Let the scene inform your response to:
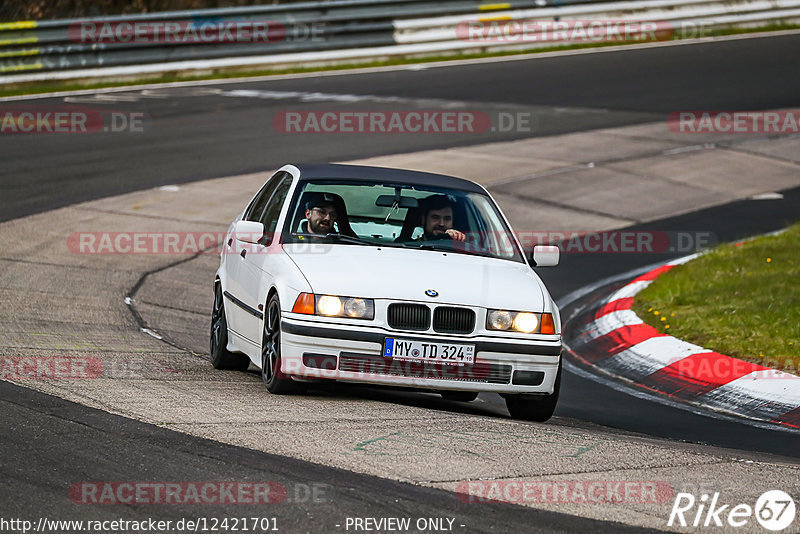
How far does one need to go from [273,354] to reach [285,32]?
20.4 metres

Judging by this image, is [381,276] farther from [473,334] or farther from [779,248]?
[779,248]

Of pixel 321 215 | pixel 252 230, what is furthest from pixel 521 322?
pixel 252 230

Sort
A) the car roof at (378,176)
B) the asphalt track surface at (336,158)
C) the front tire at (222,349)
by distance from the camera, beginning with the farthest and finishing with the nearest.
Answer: the front tire at (222,349), the car roof at (378,176), the asphalt track surface at (336,158)

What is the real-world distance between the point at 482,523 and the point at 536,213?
36.9ft

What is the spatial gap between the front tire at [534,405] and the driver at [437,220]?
123cm

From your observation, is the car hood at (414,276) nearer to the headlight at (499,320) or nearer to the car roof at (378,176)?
the headlight at (499,320)

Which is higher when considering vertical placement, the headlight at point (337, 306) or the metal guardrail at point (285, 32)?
the metal guardrail at point (285, 32)

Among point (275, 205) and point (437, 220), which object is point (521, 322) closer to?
point (437, 220)

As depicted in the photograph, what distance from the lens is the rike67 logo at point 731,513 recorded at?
534 cm

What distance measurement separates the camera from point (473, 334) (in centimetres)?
768

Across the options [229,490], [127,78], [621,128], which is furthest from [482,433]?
[127,78]

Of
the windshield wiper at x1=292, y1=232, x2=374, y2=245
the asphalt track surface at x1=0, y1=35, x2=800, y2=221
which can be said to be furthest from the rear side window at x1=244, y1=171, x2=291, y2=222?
the asphalt track surface at x1=0, y1=35, x2=800, y2=221

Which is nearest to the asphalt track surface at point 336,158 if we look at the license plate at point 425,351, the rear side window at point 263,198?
the license plate at point 425,351

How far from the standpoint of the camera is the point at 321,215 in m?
8.78
